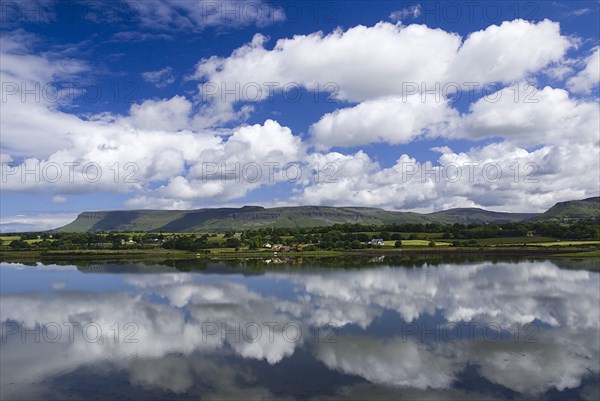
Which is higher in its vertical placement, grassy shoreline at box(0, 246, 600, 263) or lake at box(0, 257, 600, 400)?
grassy shoreline at box(0, 246, 600, 263)

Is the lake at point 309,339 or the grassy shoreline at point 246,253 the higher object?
the grassy shoreline at point 246,253

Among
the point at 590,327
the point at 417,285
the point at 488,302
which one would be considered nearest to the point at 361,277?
the point at 417,285

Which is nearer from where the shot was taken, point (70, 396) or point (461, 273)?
point (70, 396)

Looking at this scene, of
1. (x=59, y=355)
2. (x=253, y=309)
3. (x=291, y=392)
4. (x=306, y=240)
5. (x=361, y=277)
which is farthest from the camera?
(x=306, y=240)

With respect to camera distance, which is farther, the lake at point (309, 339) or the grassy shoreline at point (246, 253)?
the grassy shoreline at point (246, 253)

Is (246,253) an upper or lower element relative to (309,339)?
upper

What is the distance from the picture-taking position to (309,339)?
30.4m

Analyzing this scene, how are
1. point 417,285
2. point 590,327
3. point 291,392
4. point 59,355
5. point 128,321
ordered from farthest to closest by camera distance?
1. point 417,285
2. point 128,321
3. point 590,327
4. point 59,355
5. point 291,392

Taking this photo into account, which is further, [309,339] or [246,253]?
[246,253]

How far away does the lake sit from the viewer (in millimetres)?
21703

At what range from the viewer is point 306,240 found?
12606cm

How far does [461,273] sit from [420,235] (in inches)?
2608

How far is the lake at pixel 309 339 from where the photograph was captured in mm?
21703

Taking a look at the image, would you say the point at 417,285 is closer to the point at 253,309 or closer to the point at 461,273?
the point at 461,273
